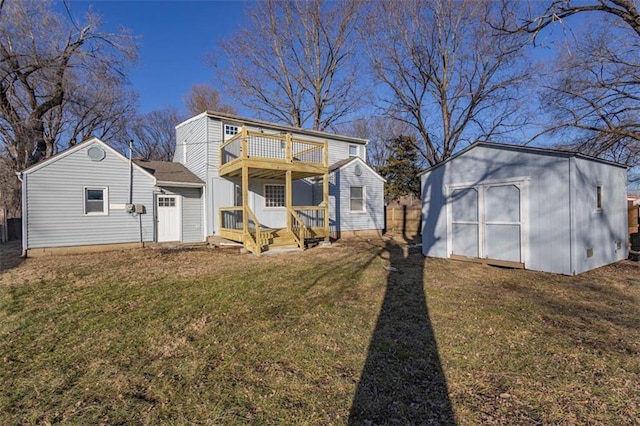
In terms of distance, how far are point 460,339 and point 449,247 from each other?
5.81 metres

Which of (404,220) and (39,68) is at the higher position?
Result: (39,68)

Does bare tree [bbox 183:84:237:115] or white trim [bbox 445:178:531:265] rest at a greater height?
bare tree [bbox 183:84:237:115]

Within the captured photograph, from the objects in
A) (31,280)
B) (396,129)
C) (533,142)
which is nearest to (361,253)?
(31,280)

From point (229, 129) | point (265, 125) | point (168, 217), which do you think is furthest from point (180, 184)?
point (265, 125)

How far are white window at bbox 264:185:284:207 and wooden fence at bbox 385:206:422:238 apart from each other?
682cm

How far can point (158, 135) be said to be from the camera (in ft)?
110

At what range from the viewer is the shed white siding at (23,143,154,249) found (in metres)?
10.3

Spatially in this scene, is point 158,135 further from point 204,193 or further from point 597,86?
A: point 597,86

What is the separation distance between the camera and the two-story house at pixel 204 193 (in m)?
10.5

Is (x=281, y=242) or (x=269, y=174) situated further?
(x=269, y=174)

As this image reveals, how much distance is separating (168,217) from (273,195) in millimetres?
4416

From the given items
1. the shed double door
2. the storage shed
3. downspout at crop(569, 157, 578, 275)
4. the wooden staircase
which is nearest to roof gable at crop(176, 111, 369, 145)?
the wooden staircase

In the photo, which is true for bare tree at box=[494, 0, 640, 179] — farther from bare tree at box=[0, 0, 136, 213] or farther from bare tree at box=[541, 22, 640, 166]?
bare tree at box=[0, 0, 136, 213]

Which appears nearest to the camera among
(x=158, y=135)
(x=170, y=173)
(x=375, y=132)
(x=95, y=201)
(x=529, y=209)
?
(x=529, y=209)
